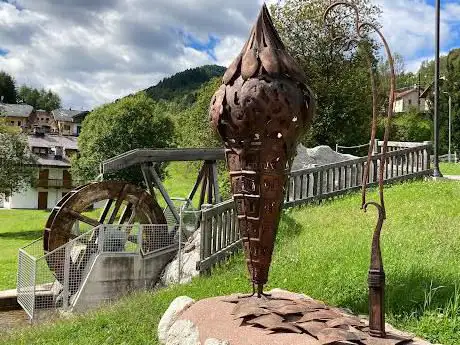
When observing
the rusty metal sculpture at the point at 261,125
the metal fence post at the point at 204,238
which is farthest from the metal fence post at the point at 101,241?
the rusty metal sculpture at the point at 261,125

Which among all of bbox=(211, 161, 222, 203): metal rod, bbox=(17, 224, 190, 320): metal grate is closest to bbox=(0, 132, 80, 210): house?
bbox=(211, 161, 222, 203): metal rod

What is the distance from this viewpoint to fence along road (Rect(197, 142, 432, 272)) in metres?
10.2

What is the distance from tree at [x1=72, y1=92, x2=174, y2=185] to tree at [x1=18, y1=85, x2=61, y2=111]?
77.3 metres

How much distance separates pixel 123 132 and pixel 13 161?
22.8 feet

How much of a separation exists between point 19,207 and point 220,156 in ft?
132

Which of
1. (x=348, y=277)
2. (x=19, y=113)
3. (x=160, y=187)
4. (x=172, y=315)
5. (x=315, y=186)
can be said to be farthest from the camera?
(x=19, y=113)

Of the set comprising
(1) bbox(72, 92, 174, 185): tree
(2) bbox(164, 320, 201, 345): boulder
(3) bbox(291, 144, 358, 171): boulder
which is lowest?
(2) bbox(164, 320, 201, 345): boulder

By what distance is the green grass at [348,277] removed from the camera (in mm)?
5758

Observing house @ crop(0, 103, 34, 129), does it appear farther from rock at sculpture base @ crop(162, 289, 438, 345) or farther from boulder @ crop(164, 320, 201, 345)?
rock at sculpture base @ crop(162, 289, 438, 345)

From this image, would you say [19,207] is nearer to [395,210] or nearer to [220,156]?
[220,156]

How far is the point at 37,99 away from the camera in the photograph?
111m

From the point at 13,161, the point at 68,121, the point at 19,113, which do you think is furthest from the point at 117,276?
the point at 68,121

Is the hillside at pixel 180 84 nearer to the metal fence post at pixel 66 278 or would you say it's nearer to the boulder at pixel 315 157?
the boulder at pixel 315 157

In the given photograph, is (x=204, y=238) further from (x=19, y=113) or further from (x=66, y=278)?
(x=19, y=113)
